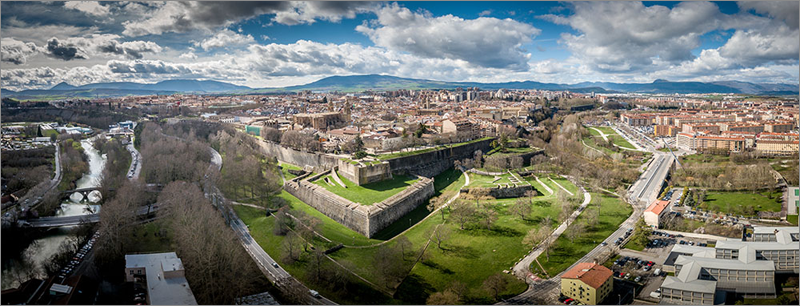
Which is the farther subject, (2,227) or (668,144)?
(668,144)

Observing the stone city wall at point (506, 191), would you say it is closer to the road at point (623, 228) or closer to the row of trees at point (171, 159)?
the road at point (623, 228)

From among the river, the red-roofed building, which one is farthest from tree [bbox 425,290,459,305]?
the river

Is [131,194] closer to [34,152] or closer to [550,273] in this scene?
[34,152]

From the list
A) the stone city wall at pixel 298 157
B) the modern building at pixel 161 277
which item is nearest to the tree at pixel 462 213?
the stone city wall at pixel 298 157

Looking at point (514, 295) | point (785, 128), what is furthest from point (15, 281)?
point (785, 128)

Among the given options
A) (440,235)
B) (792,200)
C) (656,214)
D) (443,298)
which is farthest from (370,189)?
(792,200)

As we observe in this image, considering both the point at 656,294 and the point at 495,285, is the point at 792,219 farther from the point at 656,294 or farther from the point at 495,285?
the point at 495,285

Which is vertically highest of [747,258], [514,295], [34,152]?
[34,152]

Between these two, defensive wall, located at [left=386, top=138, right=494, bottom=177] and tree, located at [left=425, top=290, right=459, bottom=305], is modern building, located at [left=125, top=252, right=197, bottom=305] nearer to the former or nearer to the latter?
tree, located at [left=425, top=290, right=459, bottom=305]
